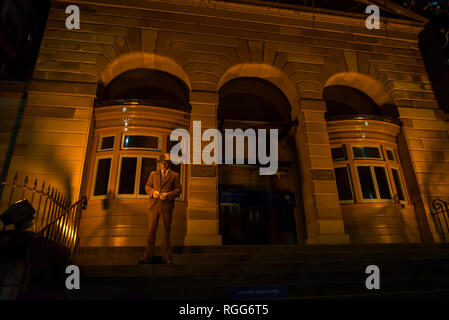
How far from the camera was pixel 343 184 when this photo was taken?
1077 centimetres

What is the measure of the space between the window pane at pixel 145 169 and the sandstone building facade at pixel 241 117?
45 millimetres

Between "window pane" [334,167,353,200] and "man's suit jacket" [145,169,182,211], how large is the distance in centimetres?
697

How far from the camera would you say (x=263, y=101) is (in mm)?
12117

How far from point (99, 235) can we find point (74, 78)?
16.8 feet

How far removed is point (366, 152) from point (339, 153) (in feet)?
3.32

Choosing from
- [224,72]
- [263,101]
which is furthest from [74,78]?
[263,101]

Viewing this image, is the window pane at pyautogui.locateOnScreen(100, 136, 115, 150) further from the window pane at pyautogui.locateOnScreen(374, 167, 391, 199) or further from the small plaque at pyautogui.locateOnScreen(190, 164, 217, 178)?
the window pane at pyautogui.locateOnScreen(374, 167, 391, 199)

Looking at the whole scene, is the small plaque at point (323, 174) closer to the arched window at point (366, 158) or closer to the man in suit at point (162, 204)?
the arched window at point (366, 158)

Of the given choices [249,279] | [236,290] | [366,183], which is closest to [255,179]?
[366,183]

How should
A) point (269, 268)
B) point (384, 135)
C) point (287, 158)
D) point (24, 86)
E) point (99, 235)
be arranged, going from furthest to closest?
point (287, 158), point (384, 135), point (24, 86), point (99, 235), point (269, 268)

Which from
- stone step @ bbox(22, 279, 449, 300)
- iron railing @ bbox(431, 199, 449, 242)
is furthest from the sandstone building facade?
stone step @ bbox(22, 279, 449, 300)

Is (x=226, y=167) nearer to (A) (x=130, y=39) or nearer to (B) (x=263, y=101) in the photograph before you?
(B) (x=263, y=101)

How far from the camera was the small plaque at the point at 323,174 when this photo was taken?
31.3 ft

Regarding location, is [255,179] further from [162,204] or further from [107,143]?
[162,204]
